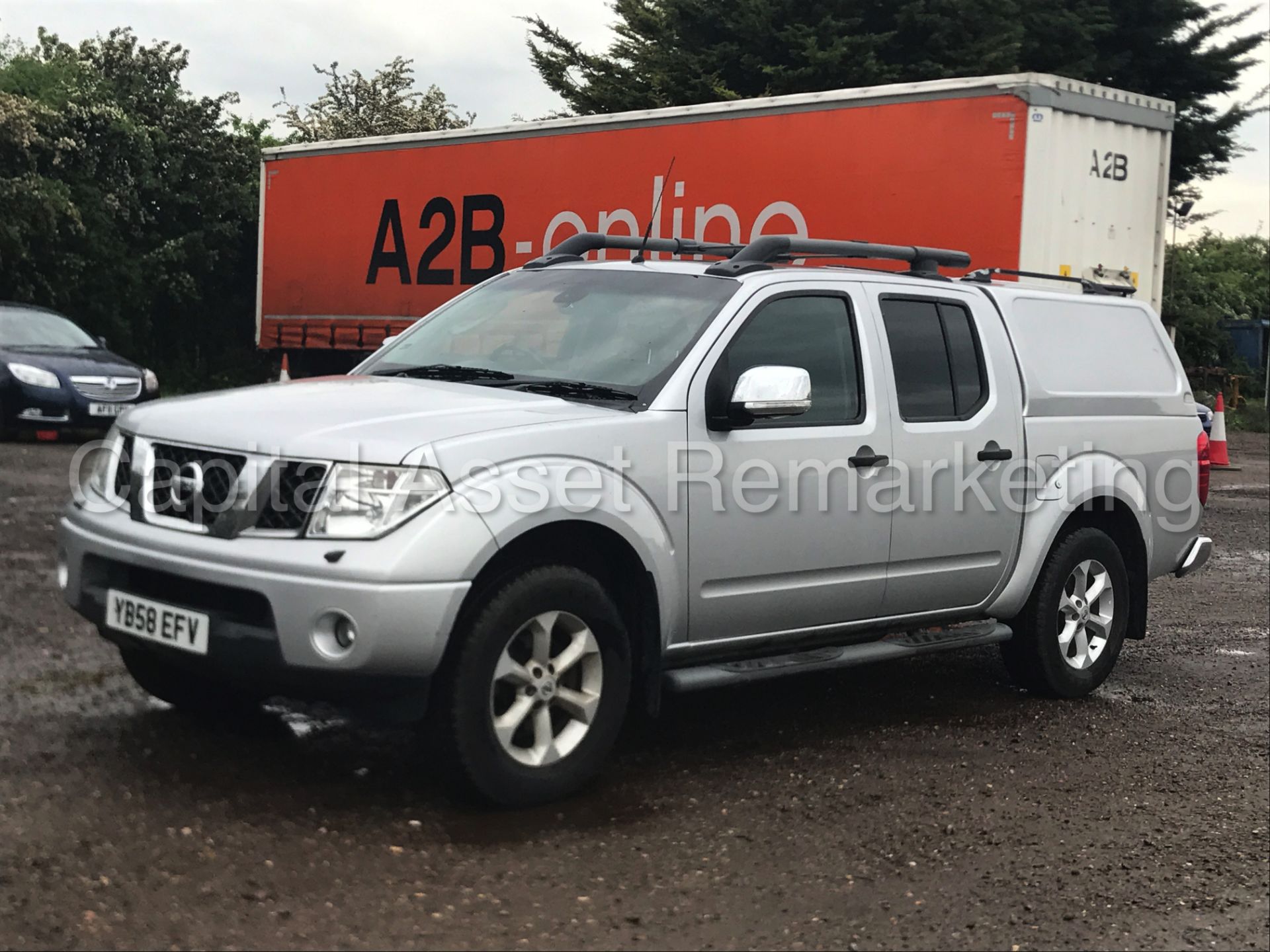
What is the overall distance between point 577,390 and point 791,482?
2.65 feet

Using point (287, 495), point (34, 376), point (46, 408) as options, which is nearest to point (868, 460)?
point (287, 495)

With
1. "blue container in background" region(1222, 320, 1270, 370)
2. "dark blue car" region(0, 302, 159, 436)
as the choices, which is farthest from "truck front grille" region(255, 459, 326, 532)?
"blue container in background" region(1222, 320, 1270, 370)

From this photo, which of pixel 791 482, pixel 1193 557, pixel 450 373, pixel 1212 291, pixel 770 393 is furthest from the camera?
pixel 1212 291

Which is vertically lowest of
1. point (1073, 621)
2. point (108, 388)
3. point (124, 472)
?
point (1073, 621)

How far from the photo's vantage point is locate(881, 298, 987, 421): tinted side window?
593 centimetres

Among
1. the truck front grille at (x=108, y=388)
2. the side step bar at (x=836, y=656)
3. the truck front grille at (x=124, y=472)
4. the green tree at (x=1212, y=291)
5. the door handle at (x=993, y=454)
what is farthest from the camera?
the green tree at (x=1212, y=291)

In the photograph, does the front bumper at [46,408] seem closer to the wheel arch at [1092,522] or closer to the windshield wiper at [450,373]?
the windshield wiper at [450,373]

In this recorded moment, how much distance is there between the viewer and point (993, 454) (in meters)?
6.16

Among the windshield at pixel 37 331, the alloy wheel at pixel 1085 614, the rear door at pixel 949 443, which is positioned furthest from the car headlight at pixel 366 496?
the windshield at pixel 37 331

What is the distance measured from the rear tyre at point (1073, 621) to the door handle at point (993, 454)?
60 centimetres

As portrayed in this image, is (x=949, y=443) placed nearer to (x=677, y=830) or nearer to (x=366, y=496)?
(x=677, y=830)

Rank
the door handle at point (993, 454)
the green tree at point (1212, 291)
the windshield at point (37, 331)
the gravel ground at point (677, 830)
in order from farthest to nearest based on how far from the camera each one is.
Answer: the green tree at point (1212, 291) < the windshield at point (37, 331) < the door handle at point (993, 454) < the gravel ground at point (677, 830)

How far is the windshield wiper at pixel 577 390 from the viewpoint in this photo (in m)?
5.11

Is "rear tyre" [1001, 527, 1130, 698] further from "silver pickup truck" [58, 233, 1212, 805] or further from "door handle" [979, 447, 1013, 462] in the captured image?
"door handle" [979, 447, 1013, 462]
